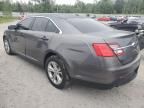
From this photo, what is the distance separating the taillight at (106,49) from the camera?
3439mm

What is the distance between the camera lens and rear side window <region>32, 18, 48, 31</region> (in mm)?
4828

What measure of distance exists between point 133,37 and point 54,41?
1579 mm

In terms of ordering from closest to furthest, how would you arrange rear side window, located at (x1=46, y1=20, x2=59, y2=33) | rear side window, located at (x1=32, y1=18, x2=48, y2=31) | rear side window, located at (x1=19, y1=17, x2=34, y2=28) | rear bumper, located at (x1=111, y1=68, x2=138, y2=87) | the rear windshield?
rear bumper, located at (x1=111, y1=68, x2=138, y2=87)
the rear windshield
rear side window, located at (x1=46, y1=20, x2=59, y2=33)
rear side window, located at (x1=32, y1=18, x2=48, y2=31)
rear side window, located at (x1=19, y1=17, x2=34, y2=28)

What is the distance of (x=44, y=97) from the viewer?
398 centimetres

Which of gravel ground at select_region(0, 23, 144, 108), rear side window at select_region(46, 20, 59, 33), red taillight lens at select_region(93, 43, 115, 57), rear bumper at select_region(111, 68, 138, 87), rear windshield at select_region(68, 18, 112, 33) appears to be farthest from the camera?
rear side window at select_region(46, 20, 59, 33)

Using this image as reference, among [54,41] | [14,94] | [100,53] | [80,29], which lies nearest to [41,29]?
[54,41]

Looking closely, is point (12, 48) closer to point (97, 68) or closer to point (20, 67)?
point (20, 67)

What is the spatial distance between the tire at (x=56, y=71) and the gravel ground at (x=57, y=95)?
14 centimetres

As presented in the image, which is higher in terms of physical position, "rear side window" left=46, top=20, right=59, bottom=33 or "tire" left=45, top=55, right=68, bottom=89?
"rear side window" left=46, top=20, right=59, bottom=33

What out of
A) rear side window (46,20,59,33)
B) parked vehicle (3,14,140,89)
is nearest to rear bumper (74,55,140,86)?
parked vehicle (3,14,140,89)

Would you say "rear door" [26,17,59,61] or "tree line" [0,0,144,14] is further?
"tree line" [0,0,144,14]

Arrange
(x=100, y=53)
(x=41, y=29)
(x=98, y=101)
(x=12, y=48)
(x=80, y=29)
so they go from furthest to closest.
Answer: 1. (x=12, y=48)
2. (x=41, y=29)
3. (x=80, y=29)
4. (x=98, y=101)
5. (x=100, y=53)

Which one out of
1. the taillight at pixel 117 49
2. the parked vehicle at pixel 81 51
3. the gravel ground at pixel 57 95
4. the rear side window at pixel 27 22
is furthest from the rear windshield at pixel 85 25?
the rear side window at pixel 27 22

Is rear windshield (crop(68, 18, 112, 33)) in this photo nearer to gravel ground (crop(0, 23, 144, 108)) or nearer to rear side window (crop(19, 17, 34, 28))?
gravel ground (crop(0, 23, 144, 108))
